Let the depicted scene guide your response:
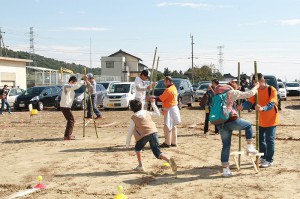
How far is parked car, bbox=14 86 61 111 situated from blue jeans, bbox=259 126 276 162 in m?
19.3

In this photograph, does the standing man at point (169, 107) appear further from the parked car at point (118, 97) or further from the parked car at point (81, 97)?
the parked car at point (81, 97)

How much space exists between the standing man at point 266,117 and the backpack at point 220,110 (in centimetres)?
68

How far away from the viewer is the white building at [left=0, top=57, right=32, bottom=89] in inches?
1468

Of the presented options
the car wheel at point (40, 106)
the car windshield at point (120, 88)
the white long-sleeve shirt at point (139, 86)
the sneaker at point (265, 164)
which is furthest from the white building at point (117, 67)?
the sneaker at point (265, 164)

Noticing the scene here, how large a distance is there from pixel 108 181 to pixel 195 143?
459 centimetres

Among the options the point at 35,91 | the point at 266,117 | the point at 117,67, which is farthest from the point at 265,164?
the point at 117,67

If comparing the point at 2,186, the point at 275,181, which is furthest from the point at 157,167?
the point at 2,186

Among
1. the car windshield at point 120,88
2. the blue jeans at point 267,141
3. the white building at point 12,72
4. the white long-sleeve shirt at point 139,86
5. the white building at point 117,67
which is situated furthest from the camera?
the white building at point 117,67

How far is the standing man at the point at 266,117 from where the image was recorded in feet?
25.7

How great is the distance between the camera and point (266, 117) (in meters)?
7.86

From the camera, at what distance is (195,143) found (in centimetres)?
1126

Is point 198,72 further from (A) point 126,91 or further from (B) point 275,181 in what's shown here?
(B) point 275,181

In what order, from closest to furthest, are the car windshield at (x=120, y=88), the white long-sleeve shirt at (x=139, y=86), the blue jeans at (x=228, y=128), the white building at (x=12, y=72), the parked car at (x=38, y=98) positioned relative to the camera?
the blue jeans at (x=228, y=128) < the white long-sleeve shirt at (x=139, y=86) < the car windshield at (x=120, y=88) < the parked car at (x=38, y=98) < the white building at (x=12, y=72)

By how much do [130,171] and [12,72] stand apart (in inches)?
1330
